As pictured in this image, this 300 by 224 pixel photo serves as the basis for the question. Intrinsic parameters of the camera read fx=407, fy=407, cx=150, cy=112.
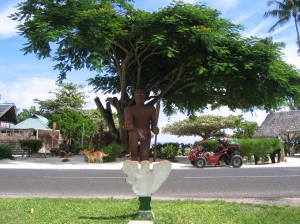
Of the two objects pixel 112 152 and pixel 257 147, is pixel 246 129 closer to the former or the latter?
pixel 257 147

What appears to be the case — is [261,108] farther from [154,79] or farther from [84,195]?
[84,195]

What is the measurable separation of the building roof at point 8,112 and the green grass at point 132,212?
130ft

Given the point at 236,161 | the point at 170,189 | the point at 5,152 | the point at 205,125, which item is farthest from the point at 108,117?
the point at 205,125

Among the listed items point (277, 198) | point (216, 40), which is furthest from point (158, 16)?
point (277, 198)

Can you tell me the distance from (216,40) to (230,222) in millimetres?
14659

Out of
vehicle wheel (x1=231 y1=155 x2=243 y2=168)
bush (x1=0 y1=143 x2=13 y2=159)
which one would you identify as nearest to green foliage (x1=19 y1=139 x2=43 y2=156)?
bush (x1=0 y1=143 x2=13 y2=159)

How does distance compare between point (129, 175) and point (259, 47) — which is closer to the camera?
point (129, 175)

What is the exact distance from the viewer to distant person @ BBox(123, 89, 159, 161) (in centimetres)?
725

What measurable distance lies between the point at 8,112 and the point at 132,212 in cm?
4571

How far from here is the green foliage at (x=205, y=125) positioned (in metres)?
50.3

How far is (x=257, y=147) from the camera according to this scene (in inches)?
906

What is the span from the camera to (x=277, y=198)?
8.57 m

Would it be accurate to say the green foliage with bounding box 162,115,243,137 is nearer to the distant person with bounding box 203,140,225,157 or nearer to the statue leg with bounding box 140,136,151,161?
the distant person with bounding box 203,140,225,157

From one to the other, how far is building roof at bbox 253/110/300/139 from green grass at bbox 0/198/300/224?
35.1 meters
